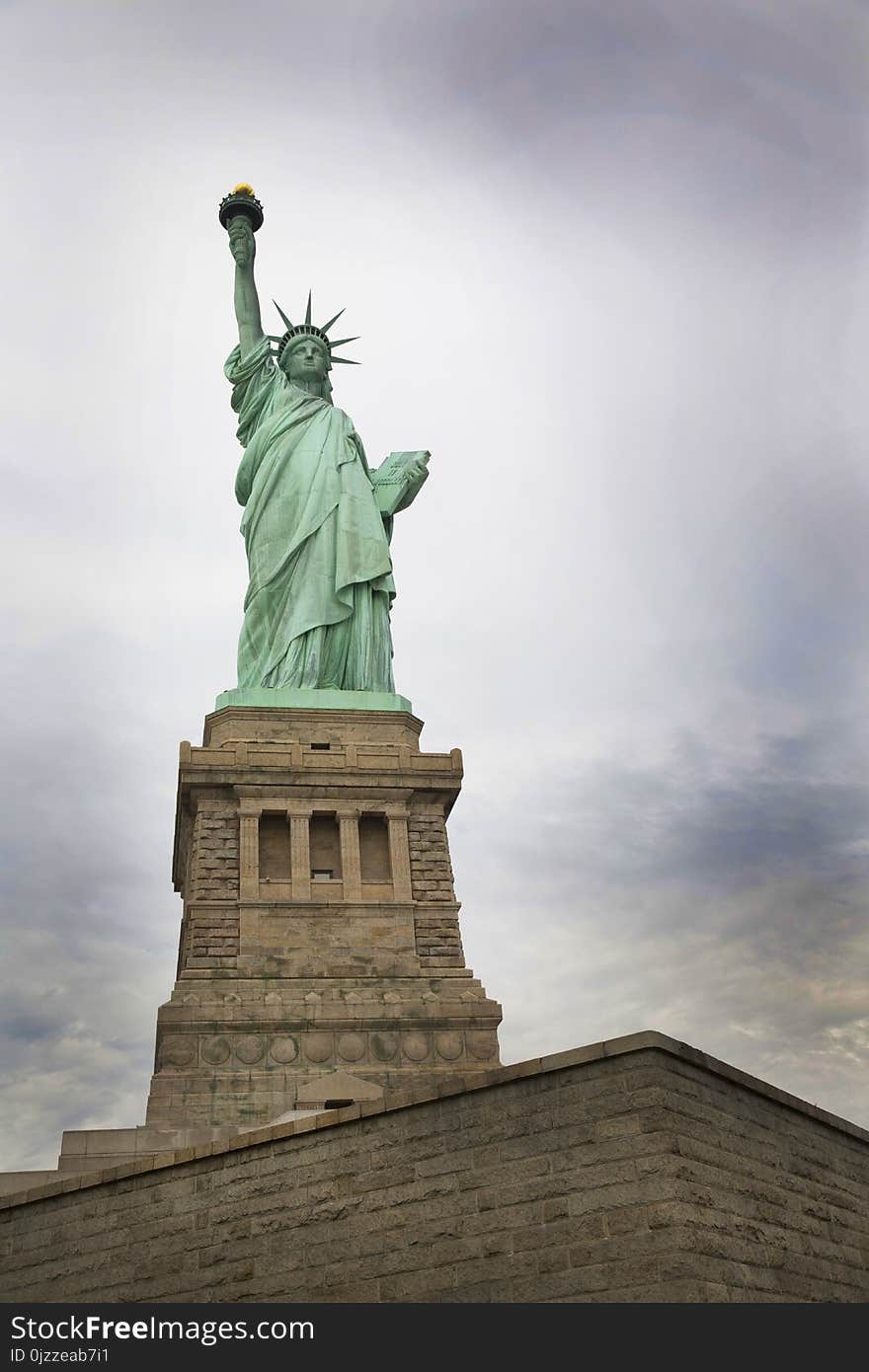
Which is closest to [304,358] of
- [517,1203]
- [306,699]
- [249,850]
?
[306,699]

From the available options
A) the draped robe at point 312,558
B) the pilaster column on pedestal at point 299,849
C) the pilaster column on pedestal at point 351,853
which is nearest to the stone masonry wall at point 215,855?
the pilaster column on pedestal at point 299,849

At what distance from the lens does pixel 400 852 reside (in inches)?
883

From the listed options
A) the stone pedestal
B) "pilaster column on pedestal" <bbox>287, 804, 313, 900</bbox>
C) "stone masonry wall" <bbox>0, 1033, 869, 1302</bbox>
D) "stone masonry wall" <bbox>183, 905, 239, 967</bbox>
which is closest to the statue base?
the stone pedestal

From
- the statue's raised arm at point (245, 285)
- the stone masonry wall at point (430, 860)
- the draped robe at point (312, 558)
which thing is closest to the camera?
the stone masonry wall at point (430, 860)

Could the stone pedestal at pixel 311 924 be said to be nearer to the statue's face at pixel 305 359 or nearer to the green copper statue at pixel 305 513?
the green copper statue at pixel 305 513

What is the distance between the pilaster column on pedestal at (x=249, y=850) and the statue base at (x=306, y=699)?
2558 mm

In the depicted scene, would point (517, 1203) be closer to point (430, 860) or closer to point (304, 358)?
point (430, 860)

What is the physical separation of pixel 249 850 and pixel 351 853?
5.76 ft

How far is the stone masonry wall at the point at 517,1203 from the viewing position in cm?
869

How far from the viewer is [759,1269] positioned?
895 centimetres

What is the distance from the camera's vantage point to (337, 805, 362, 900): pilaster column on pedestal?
21.8m

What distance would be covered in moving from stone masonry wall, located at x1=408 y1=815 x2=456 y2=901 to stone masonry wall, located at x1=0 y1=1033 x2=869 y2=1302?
11.1 m
